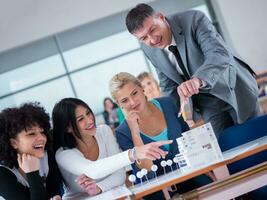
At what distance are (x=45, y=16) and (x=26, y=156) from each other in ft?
12.6

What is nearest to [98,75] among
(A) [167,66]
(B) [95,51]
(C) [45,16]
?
(B) [95,51]

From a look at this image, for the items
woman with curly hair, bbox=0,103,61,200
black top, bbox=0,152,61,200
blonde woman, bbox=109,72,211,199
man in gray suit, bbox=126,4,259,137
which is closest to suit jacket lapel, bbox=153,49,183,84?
man in gray suit, bbox=126,4,259,137

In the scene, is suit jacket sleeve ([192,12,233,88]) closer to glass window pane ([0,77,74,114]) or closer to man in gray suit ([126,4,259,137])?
man in gray suit ([126,4,259,137])

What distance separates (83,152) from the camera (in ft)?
5.65

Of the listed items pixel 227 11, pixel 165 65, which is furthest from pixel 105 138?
pixel 227 11

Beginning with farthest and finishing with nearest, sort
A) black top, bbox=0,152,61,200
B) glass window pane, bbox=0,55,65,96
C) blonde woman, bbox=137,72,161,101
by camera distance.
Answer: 1. glass window pane, bbox=0,55,65,96
2. blonde woman, bbox=137,72,161,101
3. black top, bbox=0,152,61,200

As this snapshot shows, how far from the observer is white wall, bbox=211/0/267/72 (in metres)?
4.60

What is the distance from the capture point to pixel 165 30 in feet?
5.53

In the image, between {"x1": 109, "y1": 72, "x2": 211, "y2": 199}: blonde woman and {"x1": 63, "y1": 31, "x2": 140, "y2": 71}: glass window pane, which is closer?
{"x1": 109, "y1": 72, "x2": 211, "y2": 199}: blonde woman

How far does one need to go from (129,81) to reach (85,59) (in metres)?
4.03

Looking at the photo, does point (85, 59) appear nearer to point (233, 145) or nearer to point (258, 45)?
point (258, 45)

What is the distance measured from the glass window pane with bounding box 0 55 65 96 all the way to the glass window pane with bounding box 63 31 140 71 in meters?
0.24

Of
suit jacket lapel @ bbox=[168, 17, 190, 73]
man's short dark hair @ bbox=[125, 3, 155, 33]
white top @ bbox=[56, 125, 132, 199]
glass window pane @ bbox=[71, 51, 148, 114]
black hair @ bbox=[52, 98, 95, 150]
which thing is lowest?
white top @ bbox=[56, 125, 132, 199]

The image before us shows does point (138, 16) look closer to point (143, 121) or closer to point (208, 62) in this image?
point (208, 62)
